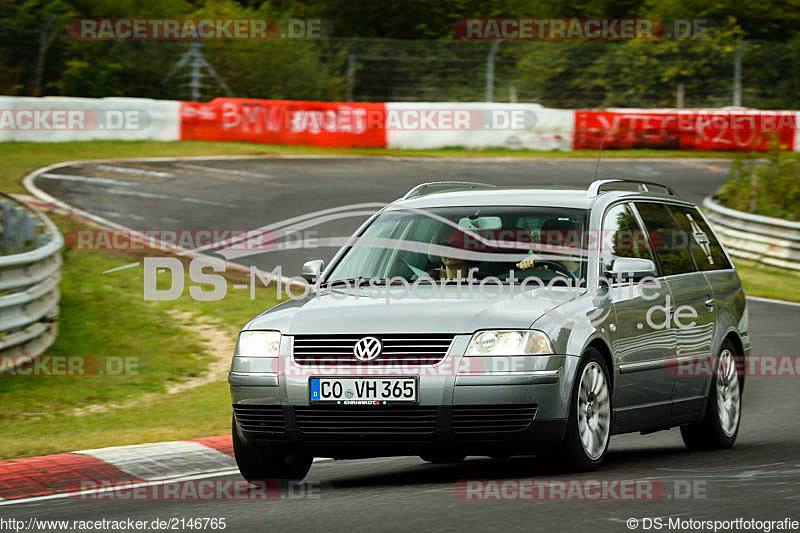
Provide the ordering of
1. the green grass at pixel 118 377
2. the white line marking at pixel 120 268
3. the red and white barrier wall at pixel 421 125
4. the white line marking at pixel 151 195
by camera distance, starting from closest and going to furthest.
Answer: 1. the green grass at pixel 118 377
2. the white line marking at pixel 120 268
3. the white line marking at pixel 151 195
4. the red and white barrier wall at pixel 421 125

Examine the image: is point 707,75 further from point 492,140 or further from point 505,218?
point 505,218

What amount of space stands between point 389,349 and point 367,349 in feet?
0.39

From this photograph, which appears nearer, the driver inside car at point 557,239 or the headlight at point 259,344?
the headlight at point 259,344

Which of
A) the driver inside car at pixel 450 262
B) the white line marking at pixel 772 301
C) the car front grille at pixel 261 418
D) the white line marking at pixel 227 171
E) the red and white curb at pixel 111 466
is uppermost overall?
the driver inside car at pixel 450 262

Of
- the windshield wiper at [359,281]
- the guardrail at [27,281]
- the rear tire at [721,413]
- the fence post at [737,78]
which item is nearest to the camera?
the windshield wiper at [359,281]

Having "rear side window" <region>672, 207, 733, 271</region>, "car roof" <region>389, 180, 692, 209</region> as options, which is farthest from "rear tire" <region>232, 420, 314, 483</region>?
"rear side window" <region>672, 207, 733, 271</region>

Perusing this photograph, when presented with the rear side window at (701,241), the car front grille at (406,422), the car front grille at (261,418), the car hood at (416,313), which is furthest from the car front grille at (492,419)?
the rear side window at (701,241)

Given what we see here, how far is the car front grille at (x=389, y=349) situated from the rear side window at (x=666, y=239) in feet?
7.61

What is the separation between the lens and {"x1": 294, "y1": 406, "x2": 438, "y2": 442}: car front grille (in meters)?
7.15

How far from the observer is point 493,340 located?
7.20 meters

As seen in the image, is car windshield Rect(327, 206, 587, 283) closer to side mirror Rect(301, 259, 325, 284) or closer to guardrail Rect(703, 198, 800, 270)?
side mirror Rect(301, 259, 325, 284)

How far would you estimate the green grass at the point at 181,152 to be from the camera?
26.7m

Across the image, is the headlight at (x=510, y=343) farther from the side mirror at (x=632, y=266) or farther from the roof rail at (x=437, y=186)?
the roof rail at (x=437, y=186)

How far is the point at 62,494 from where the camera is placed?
791 centimetres
